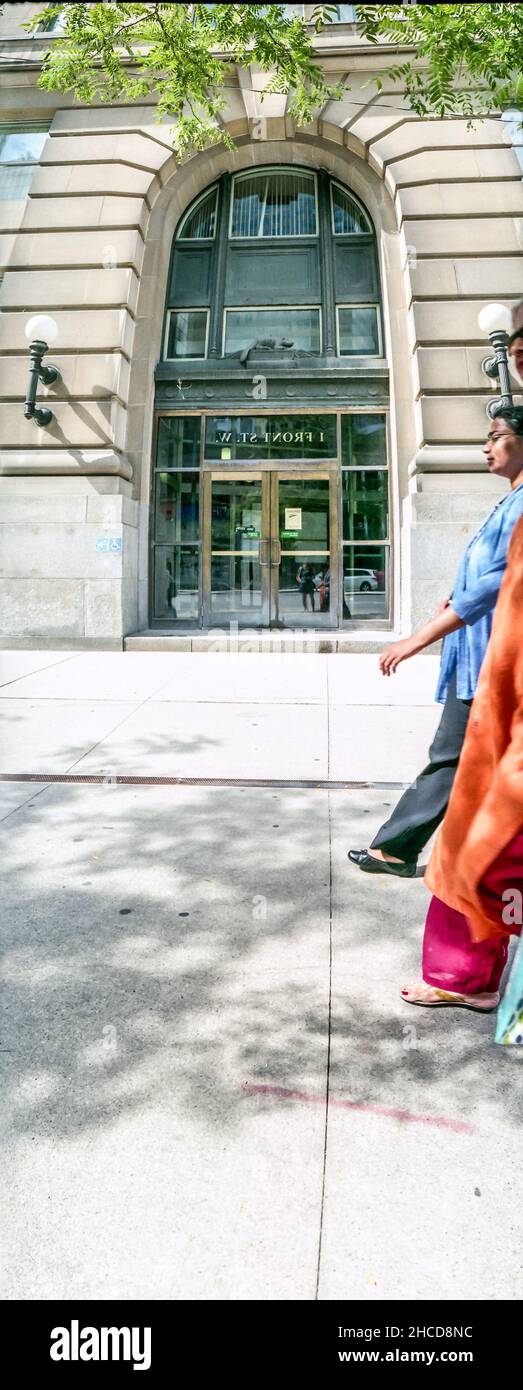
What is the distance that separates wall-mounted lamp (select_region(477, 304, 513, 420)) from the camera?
41.1 ft

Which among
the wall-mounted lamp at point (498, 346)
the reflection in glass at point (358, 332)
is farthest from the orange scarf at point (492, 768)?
the reflection in glass at point (358, 332)

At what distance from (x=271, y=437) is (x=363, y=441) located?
1.65 meters

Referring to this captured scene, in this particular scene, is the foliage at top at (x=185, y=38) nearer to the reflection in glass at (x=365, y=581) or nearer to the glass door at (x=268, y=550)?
the glass door at (x=268, y=550)

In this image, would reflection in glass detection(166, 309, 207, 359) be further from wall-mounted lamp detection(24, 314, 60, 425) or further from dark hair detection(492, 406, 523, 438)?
dark hair detection(492, 406, 523, 438)

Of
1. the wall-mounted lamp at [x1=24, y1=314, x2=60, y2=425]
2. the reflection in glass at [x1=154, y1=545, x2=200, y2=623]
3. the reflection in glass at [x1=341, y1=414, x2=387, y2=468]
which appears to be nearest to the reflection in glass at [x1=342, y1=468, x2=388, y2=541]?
the reflection in glass at [x1=341, y1=414, x2=387, y2=468]

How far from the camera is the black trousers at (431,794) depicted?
3611 mm

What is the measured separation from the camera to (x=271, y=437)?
1507 centimetres

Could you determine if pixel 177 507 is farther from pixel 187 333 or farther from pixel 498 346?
pixel 498 346

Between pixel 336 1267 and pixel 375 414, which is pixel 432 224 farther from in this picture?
pixel 336 1267

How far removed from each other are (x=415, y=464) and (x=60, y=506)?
5635mm

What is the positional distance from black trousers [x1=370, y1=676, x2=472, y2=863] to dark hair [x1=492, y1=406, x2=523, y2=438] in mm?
1042

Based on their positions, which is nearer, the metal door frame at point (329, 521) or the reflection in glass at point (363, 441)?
the reflection in glass at point (363, 441)

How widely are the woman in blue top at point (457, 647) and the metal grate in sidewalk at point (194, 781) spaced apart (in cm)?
139

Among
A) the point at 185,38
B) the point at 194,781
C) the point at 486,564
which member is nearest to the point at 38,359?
the point at 185,38
